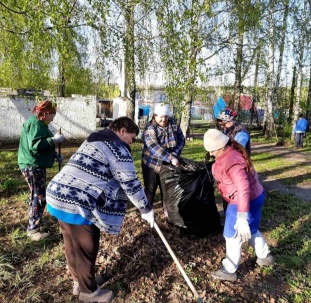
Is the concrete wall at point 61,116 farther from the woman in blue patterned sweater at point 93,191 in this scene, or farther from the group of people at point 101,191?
the woman in blue patterned sweater at point 93,191

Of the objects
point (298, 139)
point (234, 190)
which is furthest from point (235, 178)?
point (298, 139)

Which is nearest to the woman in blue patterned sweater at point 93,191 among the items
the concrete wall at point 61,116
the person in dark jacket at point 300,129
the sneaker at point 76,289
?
the sneaker at point 76,289

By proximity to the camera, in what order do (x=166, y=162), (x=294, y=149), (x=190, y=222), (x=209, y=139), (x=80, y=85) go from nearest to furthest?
(x=209, y=139)
(x=190, y=222)
(x=166, y=162)
(x=294, y=149)
(x=80, y=85)

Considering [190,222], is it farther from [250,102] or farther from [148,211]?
[250,102]

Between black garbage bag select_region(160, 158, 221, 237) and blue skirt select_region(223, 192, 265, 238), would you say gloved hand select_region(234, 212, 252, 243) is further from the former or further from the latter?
black garbage bag select_region(160, 158, 221, 237)

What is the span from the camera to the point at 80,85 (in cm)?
1420

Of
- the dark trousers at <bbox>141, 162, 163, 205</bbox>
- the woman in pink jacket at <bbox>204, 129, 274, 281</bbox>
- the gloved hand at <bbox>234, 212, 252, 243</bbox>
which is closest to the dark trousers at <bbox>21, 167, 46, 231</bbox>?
the dark trousers at <bbox>141, 162, 163, 205</bbox>

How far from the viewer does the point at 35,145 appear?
2977 millimetres

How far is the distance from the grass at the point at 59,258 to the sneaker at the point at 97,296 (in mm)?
152

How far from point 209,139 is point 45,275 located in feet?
6.40

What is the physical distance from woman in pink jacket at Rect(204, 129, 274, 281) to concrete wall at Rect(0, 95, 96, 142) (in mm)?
7716

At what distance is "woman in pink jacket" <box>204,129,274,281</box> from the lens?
238cm

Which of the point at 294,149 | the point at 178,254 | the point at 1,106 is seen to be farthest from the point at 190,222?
the point at 294,149

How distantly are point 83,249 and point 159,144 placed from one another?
70.1 inches
